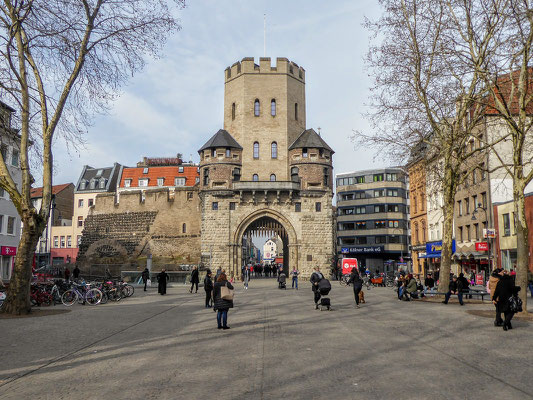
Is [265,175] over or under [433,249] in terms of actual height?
over

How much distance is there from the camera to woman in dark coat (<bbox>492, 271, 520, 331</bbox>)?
10906 mm

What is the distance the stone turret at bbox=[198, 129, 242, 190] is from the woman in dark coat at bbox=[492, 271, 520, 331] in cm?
3293

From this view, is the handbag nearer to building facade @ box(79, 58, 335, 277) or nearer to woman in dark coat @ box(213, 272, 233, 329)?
woman in dark coat @ box(213, 272, 233, 329)

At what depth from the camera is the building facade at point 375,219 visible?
6662cm

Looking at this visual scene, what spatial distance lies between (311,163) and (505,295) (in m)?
32.5

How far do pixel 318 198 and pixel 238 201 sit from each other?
23.2 ft

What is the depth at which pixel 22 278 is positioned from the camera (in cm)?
1489

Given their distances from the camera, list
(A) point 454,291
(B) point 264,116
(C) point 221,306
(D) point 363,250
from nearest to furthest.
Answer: (C) point 221,306 → (A) point 454,291 → (B) point 264,116 → (D) point 363,250

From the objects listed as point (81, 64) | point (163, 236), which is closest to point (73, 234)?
point (163, 236)

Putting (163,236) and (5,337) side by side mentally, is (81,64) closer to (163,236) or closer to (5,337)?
(5,337)

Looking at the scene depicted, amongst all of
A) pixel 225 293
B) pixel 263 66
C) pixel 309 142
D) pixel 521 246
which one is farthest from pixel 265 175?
pixel 225 293

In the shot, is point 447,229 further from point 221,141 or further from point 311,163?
point 221,141

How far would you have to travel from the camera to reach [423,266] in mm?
46062

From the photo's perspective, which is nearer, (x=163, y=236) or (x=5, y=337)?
(x=5, y=337)
